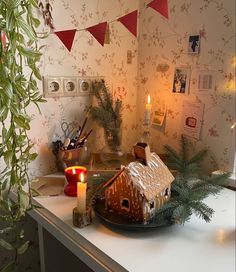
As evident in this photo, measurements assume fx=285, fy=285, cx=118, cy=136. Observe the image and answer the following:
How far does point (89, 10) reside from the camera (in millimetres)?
1335

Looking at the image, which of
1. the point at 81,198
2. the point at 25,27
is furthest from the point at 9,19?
the point at 81,198

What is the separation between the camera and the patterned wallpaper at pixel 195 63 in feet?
4.08

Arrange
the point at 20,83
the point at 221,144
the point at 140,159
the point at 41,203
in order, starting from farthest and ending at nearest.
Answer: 1. the point at 221,144
2. the point at 41,203
3. the point at 140,159
4. the point at 20,83

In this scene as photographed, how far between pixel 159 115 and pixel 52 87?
0.61 meters

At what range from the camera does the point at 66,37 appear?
122cm

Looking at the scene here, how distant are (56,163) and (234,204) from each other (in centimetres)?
80

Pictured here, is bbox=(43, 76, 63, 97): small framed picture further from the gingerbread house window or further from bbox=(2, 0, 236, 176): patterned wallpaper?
the gingerbread house window

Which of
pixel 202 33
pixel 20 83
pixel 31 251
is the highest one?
pixel 202 33

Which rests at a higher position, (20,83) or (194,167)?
(20,83)

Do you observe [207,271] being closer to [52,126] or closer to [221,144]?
[221,144]

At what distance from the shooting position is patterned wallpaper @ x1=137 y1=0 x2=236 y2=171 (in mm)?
1244

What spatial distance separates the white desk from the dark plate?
27 mm

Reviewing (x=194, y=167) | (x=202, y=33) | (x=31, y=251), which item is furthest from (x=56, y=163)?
(x=202, y=33)

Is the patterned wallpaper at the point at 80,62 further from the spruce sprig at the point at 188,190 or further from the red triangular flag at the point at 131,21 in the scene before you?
the spruce sprig at the point at 188,190
